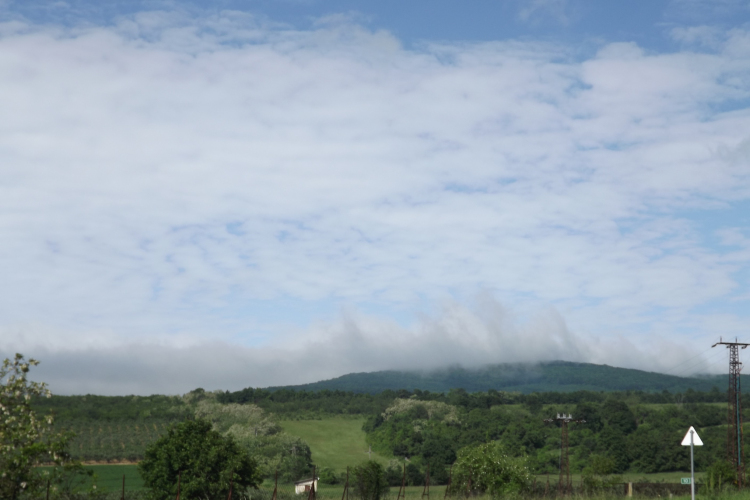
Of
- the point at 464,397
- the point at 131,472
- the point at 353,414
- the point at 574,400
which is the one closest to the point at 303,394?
the point at 353,414

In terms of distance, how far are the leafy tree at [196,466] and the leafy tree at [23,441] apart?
6995 mm

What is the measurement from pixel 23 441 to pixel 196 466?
9.28 meters

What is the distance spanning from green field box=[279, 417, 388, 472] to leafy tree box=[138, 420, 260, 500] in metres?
82.2

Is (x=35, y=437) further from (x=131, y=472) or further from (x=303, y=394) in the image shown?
(x=303, y=394)

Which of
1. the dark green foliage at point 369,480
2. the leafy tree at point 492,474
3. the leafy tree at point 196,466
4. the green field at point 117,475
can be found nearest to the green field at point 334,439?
the green field at point 117,475

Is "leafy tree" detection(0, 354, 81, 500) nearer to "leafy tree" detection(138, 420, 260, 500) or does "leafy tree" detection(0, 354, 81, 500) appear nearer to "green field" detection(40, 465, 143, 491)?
"leafy tree" detection(138, 420, 260, 500)

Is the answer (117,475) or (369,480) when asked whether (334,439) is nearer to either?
(117,475)

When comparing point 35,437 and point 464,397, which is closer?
point 35,437

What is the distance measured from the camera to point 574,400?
18300 centimetres

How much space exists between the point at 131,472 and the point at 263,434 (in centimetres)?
2903

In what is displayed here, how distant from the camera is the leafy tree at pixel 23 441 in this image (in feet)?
84.2

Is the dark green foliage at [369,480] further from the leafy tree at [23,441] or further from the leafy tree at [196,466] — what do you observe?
the leafy tree at [23,441]

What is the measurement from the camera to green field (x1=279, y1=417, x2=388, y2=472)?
4909 inches

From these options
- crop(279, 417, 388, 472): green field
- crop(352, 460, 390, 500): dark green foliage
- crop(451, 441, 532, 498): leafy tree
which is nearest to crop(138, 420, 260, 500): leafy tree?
crop(352, 460, 390, 500): dark green foliage
